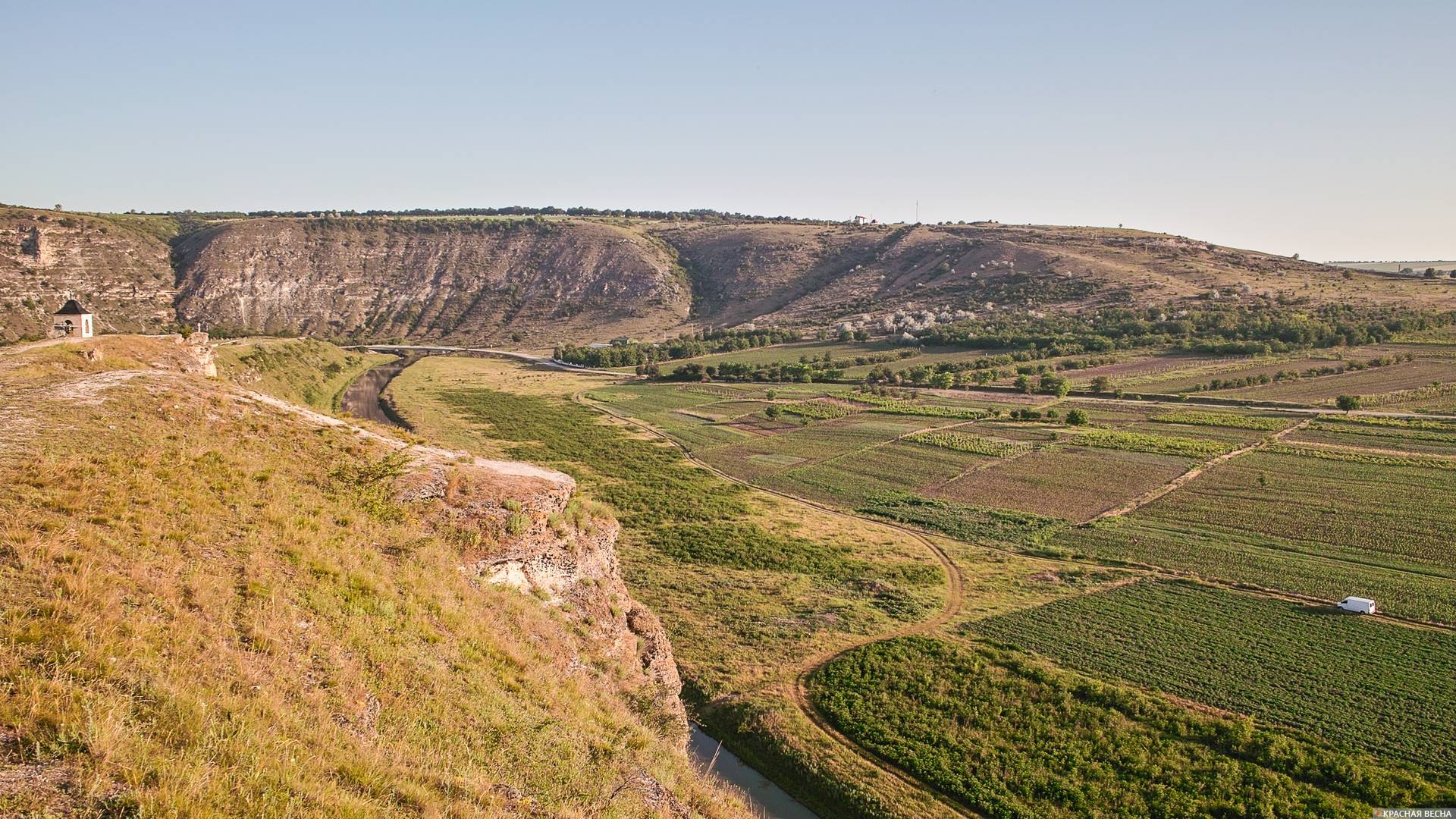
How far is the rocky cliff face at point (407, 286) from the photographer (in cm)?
15688

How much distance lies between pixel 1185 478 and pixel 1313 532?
12318 millimetres

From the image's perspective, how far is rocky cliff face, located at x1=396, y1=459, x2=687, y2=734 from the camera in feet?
67.5

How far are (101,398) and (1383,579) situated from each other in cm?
5376

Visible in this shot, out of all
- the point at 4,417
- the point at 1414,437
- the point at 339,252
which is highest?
the point at 339,252

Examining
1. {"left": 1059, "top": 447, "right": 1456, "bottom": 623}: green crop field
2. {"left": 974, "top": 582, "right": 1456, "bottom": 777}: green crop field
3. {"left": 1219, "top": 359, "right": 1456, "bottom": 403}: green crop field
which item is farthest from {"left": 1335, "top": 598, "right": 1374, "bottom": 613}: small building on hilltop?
{"left": 1219, "top": 359, "right": 1456, "bottom": 403}: green crop field

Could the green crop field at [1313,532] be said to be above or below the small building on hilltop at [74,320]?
below

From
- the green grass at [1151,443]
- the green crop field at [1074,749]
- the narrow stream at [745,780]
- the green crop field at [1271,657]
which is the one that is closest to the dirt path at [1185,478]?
the green grass at [1151,443]

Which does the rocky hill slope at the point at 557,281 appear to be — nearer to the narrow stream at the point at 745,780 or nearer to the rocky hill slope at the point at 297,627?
the rocky hill slope at the point at 297,627

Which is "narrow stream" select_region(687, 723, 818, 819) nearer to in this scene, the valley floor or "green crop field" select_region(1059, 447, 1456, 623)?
the valley floor

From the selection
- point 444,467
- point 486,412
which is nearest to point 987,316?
point 486,412

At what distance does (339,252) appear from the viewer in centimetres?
18200

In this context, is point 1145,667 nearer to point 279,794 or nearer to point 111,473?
point 279,794

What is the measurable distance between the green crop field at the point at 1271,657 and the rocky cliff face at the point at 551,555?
1850 cm

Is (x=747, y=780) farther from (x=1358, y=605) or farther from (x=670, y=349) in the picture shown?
(x=670, y=349)
